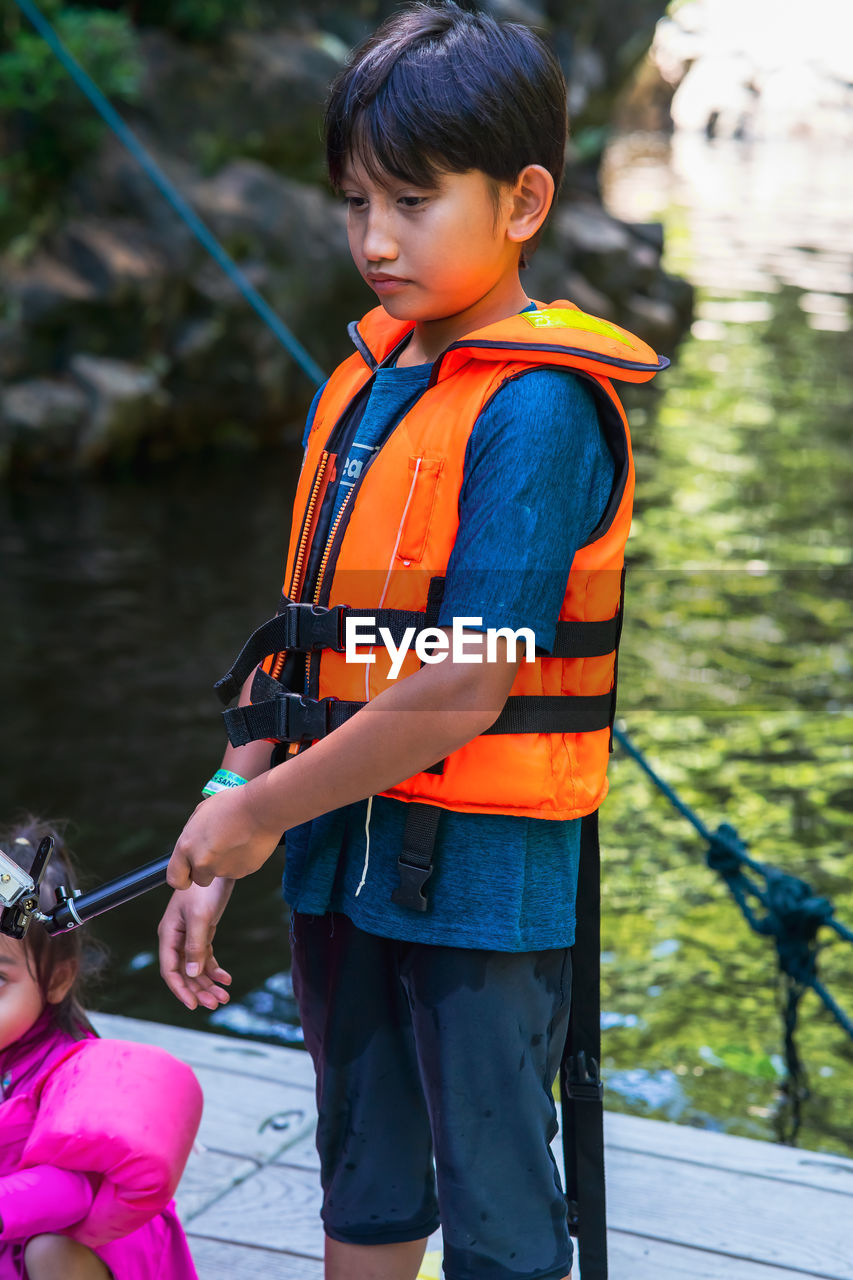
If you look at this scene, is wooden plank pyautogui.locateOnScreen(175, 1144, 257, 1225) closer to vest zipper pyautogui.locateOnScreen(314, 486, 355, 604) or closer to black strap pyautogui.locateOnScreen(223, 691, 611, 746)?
black strap pyautogui.locateOnScreen(223, 691, 611, 746)

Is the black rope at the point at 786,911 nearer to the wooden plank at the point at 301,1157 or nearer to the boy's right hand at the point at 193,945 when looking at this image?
the wooden plank at the point at 301,1157

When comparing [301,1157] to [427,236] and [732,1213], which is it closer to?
[732,1213]

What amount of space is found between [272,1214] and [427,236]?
142cm

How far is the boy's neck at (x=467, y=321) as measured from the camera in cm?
142

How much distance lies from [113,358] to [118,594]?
264 centimetres

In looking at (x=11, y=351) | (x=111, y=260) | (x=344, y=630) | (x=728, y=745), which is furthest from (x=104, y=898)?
(x=111, y=260)

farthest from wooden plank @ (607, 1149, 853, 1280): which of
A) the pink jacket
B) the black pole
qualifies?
the black pole

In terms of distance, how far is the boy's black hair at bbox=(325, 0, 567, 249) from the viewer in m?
1.30

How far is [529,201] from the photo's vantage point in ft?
4.50

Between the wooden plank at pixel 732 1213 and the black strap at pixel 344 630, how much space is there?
102 cm

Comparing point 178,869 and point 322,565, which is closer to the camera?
point 178,869

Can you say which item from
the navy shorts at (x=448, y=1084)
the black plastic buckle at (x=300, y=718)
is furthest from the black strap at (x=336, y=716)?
the navy shorts at (x=448, y=1084)

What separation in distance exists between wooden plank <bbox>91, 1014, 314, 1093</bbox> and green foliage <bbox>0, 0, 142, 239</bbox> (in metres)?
6.99

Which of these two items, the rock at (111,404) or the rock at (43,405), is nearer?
the rock at (43,405)
